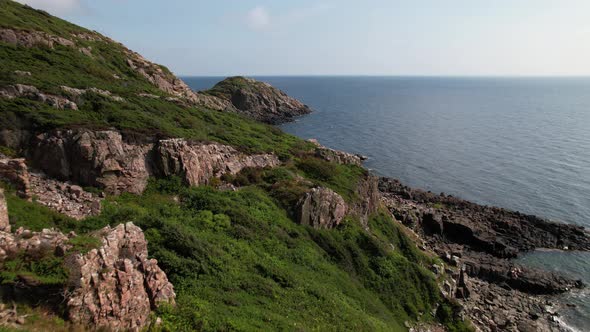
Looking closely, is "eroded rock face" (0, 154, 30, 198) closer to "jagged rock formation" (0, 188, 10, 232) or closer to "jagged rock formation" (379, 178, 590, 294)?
"jagged rock formation" (0, 188, 10, 232)

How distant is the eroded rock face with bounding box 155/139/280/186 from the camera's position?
30.4 m

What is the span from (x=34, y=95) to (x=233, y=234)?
21466mm

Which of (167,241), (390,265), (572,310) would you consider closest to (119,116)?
(167,241)

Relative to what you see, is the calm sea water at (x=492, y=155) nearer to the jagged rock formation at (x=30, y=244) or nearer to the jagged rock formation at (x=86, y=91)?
the jagged rock formation at (x=30, y=244)

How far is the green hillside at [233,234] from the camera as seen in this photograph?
747 inches

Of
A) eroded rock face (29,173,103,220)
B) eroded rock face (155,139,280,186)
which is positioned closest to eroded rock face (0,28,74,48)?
eroded rock face (155,139,280,186)

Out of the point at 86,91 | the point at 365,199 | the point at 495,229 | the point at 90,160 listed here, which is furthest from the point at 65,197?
the point at 495,229

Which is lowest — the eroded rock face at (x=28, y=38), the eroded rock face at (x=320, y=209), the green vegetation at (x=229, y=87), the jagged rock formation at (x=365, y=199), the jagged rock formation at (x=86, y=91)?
the jagged rock formation at (x=365, y=199)

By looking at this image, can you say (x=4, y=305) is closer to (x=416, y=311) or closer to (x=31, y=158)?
(x=31, y=158)

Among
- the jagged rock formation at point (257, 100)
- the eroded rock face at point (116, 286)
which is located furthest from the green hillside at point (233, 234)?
the jagged rock formation at point (257, 100)

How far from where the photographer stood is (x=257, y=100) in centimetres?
13650

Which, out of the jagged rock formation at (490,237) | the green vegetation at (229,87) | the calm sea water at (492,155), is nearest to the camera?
the jagged rock formation at (490,237)

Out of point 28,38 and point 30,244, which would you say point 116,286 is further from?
point 28,38

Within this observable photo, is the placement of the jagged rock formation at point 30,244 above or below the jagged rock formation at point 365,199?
above
